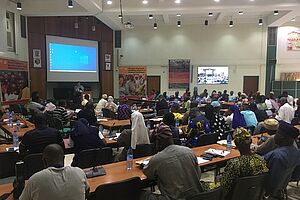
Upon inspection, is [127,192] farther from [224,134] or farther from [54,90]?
[54,90]

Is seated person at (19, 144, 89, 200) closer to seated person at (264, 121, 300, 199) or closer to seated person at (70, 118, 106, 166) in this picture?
seated person at (70, 118, 106, 166)

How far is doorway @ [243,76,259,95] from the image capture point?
53.5ft

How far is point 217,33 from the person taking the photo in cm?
1638

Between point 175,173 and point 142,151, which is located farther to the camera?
point 142,151

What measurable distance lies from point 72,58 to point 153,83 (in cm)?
520

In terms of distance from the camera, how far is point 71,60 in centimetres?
1370

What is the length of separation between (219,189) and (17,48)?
11.1 meters

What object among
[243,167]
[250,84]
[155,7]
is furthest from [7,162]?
[250,84]

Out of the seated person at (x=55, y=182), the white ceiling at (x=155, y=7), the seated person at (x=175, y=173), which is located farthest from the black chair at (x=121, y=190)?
the white ceiling at (x=155, y=7)

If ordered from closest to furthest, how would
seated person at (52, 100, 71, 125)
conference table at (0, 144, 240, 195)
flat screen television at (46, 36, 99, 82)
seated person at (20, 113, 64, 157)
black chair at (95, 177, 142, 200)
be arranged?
black chair at (95, 177, 142, 200)
conference table at (0, 144, 240, 195)
seated person at (20, 113, 64, 157)
seated person at (52, 100, 71, 125)
flat screen television at (46, 36, 99, 82)

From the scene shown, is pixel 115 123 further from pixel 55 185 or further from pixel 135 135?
pixel 55 185

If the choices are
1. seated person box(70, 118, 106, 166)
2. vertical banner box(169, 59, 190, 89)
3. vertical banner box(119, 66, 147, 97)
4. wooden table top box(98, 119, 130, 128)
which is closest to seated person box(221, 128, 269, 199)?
seated person box(70, 118, 106, 166)

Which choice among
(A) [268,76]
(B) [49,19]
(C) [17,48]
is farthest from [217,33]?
(C) [17,48]

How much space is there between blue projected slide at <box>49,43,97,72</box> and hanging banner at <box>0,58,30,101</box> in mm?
1634
